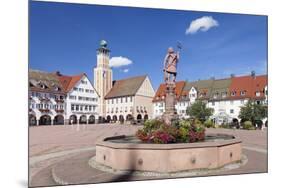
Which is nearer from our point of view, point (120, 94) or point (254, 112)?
point (120, 94)

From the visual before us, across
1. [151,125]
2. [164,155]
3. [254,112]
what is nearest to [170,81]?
[151,125]

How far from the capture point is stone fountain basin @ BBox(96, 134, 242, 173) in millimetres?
7203

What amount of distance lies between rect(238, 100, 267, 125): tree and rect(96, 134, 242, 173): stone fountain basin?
2.32 metres

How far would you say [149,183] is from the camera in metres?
7.56

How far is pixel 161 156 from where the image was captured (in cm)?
718

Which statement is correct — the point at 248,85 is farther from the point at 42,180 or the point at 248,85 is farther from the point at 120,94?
the point at 42,180

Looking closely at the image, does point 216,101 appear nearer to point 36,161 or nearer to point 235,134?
point 235,134

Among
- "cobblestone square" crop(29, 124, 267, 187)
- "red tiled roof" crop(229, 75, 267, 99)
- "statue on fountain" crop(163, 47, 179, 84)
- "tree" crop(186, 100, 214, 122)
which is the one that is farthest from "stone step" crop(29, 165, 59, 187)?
"red tiled roof" crop(229, 75, 267, 99)

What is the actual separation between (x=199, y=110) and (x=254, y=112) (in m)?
1.46

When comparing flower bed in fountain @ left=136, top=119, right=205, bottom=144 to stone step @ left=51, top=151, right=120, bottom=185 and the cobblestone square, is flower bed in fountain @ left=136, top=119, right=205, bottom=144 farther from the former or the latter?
stone step @ left=51, top=151, right=120, bottom=185

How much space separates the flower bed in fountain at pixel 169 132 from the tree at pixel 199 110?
1.21 m

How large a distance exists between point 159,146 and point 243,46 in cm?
408

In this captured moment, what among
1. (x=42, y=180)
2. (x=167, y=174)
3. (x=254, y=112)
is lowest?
(x=42, y=180)
